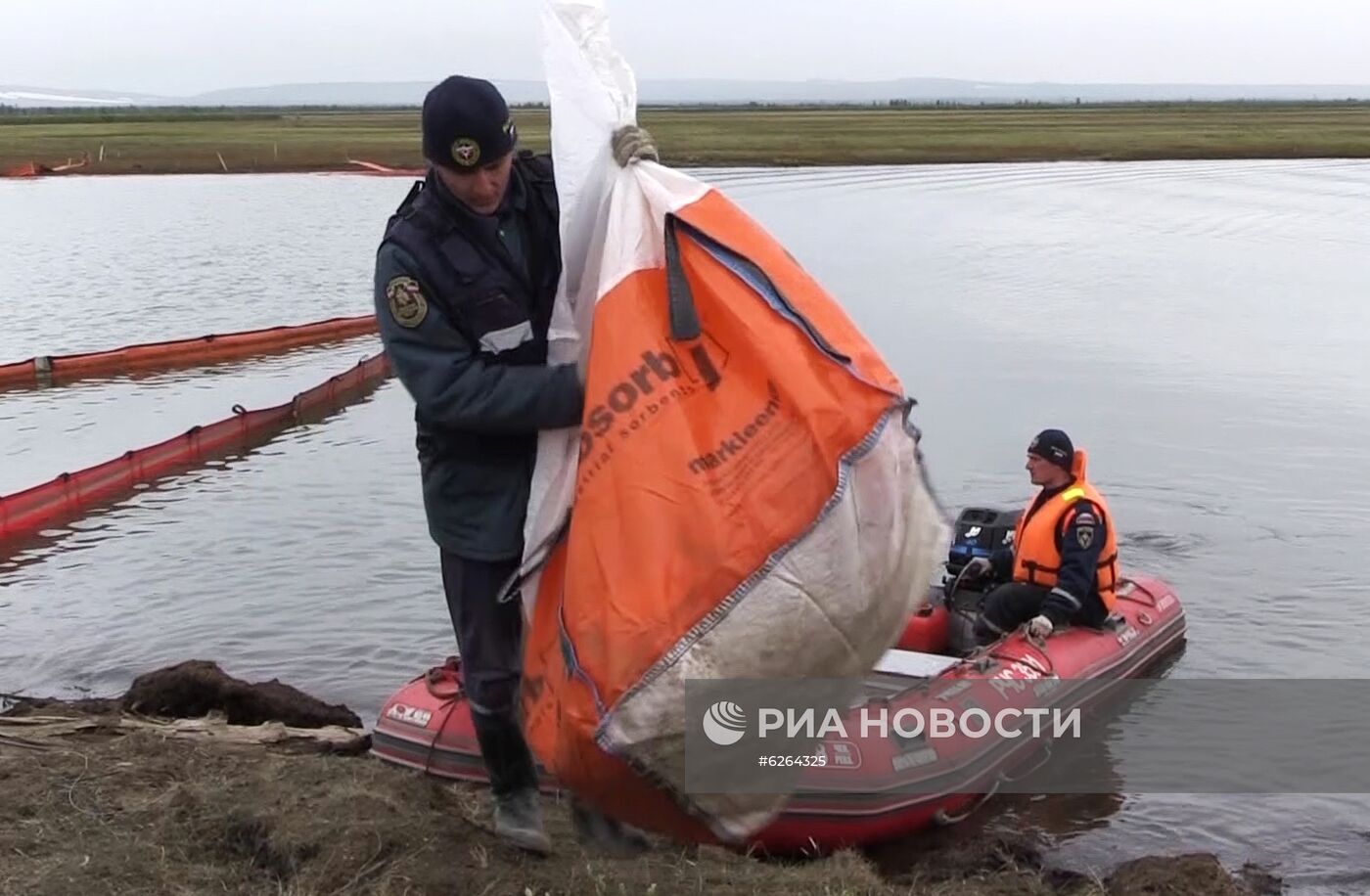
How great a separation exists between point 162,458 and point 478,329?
1157 cm

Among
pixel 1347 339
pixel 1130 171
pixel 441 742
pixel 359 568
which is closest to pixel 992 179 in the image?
pixel 1130 171

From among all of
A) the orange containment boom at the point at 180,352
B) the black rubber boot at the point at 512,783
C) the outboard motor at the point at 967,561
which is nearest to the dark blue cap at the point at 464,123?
the black rubber boot at the point at 512,783

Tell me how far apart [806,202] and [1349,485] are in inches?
1129

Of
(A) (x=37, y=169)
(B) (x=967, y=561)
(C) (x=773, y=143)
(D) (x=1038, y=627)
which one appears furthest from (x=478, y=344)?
(C) (x=773, y=143)

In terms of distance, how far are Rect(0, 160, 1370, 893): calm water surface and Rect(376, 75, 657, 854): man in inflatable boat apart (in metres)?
4.31

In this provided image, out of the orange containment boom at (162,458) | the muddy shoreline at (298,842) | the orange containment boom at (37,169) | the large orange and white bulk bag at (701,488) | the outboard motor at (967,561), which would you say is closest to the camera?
the large orange and white bulk bag at (701,488)

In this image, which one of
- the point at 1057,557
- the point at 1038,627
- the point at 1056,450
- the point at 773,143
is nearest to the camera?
the point at 1038,627

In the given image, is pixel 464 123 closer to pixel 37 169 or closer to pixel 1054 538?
pixel 1054 538

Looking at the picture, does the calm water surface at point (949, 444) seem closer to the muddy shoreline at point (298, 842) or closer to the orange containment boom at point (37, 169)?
the muddy shoreline at point (298, 842)

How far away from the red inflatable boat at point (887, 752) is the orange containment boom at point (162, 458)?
655 centimetres

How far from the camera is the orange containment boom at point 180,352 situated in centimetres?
1856

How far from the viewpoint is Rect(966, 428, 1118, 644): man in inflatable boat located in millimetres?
8453

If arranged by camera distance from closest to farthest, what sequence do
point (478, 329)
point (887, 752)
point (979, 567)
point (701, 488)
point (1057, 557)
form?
point (701, 488) < point (478, 329) < point (887, 752) < point (1057, 557) < point (979, 567)

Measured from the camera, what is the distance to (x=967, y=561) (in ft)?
31.5
